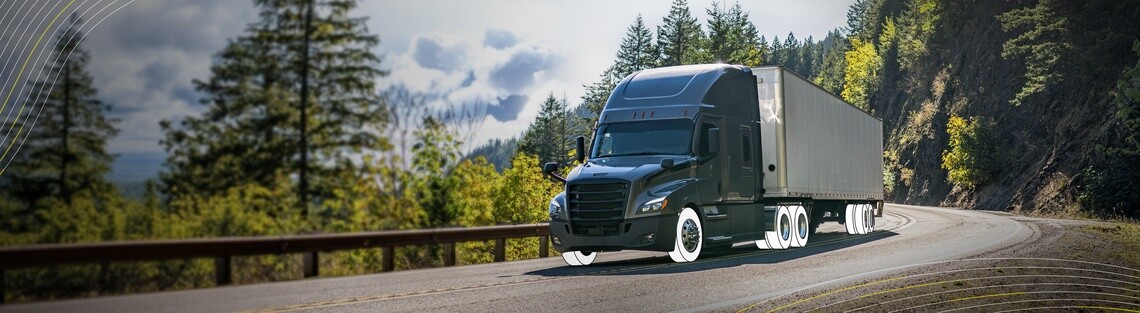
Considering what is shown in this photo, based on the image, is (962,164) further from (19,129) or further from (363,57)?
(19,129)

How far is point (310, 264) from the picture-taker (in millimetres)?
15352

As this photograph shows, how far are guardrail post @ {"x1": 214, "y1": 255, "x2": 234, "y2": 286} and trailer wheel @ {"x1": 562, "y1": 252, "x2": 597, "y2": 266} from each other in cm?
607

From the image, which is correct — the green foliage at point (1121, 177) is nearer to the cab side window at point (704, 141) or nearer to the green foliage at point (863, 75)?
the cab side window at point (704, 141)

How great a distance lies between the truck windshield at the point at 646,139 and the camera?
55.5 feet

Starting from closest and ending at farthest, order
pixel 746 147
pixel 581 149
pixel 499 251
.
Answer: pixel 581 149 → pixel 746 147 → pixel 499 251

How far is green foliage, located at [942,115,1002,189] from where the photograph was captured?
64.0 meters

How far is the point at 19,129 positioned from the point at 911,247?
1614 centimetres

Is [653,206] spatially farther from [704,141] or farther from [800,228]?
[800,228]

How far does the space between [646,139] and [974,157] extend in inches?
2131

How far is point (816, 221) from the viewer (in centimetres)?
2422

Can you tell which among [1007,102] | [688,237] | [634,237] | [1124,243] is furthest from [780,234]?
[1007,102]

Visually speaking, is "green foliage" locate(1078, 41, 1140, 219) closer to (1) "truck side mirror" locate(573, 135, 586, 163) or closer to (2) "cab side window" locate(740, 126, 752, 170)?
(2) "cab side window" locate(740, 126, 752, 170)

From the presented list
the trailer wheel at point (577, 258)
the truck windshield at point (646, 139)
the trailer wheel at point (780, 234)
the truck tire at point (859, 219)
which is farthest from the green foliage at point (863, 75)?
the trailer wheel at point (577, 258)

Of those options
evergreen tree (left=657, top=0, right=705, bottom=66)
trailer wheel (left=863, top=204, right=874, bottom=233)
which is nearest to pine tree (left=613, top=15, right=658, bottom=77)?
evergreen tree (left=657, top=0, right=705, bottom=66)
